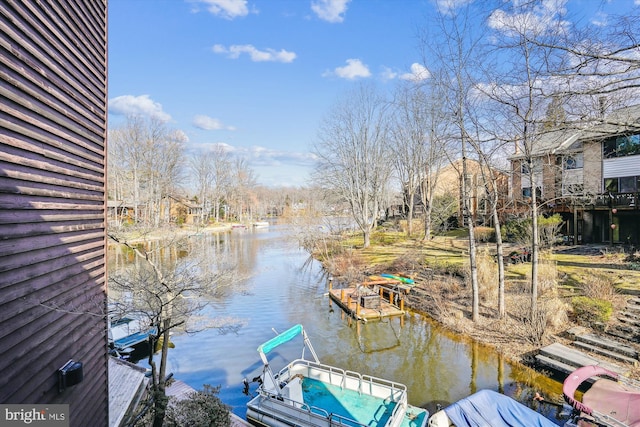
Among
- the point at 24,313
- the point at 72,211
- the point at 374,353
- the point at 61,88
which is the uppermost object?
the point at 61,88

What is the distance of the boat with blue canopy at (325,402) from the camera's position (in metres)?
7.85

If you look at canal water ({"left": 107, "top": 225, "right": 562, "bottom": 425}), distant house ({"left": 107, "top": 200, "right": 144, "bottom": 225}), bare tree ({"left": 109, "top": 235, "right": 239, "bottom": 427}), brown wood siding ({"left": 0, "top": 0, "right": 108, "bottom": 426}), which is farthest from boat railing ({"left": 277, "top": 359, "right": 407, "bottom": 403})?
distant house ({"left": 107, "top": 200, "right": 144, "bottom": 225})

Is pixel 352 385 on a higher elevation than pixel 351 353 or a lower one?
higher

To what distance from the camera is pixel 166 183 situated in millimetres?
46938

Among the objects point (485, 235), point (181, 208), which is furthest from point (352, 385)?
point (181, 208)

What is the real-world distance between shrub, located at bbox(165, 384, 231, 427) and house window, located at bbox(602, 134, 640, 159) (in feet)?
83.8

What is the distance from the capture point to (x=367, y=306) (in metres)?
16.5

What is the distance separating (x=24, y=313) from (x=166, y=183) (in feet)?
154

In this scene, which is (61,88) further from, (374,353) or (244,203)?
(244,203)

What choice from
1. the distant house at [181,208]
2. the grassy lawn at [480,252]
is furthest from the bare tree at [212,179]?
the grassy lawn at [480,252]

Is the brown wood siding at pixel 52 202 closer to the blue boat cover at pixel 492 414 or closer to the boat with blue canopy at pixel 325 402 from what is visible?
the boat with blue canopy at pixel 325 402

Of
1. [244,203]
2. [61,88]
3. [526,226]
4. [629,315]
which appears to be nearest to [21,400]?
[61,88]

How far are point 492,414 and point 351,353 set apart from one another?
6118 millimetres

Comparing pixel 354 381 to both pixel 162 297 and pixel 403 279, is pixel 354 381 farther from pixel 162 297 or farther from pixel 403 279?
pixel 403 279
